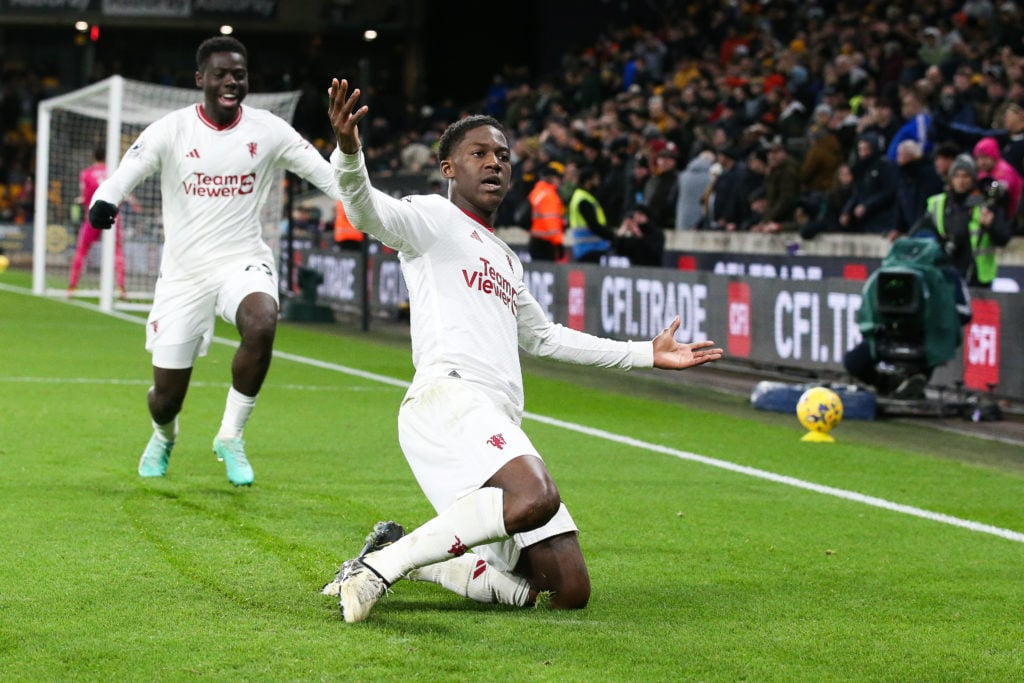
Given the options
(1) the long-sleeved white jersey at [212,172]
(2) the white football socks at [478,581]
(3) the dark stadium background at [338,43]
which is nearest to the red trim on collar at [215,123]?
(1) the long-sleeved white jersey at [212,172]

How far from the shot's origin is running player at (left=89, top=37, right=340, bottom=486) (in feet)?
26.3

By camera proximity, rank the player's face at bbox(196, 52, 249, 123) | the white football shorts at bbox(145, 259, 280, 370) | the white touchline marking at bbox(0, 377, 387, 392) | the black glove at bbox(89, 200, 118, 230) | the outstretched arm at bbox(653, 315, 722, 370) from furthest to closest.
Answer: the white touchline marking at bbox(0, 377, 387, 392) < the player's face at bbox(196, 52, 249, 123) < the white football shorts at bbox(145, 259, 280, 370) < the black glove at bbox(89, 200, 118, 230) < the outstretched arm at bbox(653, 315, 722, 370)

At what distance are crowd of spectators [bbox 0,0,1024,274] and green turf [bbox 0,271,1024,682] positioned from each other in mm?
5413

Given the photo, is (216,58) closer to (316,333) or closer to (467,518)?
(467,518)

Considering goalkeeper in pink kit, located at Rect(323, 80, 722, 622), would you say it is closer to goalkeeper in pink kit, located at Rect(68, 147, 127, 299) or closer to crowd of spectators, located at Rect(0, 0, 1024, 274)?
crowd of spectators, located at Rect(0, 0, 1024, 274)

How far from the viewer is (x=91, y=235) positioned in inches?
944

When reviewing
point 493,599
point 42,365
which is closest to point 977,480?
point 493,599

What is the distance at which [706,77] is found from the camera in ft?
83.6

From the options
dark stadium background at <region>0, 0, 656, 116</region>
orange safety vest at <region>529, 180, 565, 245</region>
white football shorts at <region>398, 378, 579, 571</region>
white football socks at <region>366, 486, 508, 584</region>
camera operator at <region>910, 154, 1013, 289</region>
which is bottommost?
white football socks at <region>366, 486, 508, 584</region>

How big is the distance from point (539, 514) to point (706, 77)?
831 inches

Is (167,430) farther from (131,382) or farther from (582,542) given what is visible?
(131,382)

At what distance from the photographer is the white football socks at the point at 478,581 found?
5574 mm

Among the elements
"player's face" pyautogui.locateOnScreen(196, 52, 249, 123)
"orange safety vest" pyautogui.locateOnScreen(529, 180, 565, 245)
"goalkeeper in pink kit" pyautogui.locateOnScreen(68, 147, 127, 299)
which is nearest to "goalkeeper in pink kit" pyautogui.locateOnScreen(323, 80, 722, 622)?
"player's face" pyautogui.locateOnScreen(196, 52, 249, 123)

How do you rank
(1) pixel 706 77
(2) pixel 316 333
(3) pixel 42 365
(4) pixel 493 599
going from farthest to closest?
(1) pixel 706 77
(2) pixel 316 333
(3) pixel 42 365
(4) pixel 493 599
